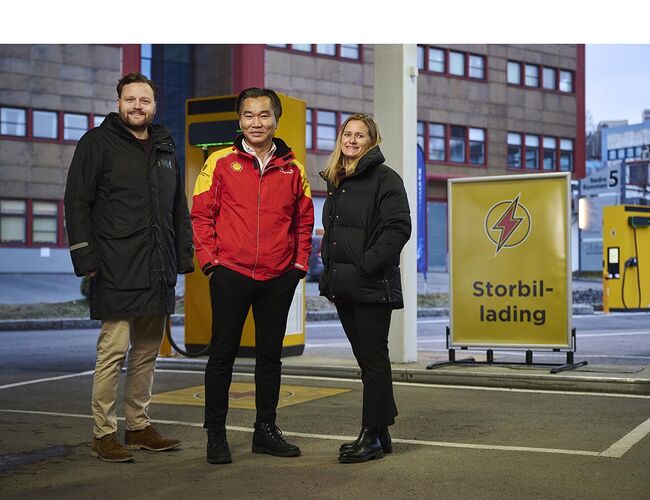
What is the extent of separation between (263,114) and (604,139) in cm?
8417

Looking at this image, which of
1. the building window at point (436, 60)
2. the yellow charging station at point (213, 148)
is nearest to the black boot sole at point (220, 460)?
the yellow charging station at point (213, 148)

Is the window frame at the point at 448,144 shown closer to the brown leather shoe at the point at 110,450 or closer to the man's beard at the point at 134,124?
the man's beard at the point at 134,124

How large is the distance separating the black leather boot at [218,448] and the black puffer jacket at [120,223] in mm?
743

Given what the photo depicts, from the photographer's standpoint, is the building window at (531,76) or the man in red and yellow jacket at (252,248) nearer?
the man in red and yellow jacket at (252,248)

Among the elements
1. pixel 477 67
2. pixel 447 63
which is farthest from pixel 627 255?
pixel 477 67

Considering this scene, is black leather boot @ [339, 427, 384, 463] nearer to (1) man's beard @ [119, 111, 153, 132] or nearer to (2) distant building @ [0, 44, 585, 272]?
(1) man's beard @ [119, 111, 153, 132]

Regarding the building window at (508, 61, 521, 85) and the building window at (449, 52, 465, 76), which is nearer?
the building window at (449, 52, 465, 76)

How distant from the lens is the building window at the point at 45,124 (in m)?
38.5

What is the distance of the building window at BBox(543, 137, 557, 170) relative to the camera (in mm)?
49438

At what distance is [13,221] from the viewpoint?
37938mm

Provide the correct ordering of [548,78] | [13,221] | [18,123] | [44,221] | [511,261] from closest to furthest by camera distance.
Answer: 1. [511,261]
2. [13,221]
3. [18,123]
4. [44,221]
5. [548,78]

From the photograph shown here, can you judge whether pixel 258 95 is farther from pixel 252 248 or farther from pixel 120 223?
pixel 120 223

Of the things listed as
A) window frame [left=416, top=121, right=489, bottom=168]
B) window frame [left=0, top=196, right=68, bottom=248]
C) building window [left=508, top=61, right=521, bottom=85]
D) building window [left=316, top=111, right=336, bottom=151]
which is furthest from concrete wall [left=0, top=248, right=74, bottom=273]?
building window [left=508, top=61, right=521, bottom=85]

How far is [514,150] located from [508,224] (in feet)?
130
